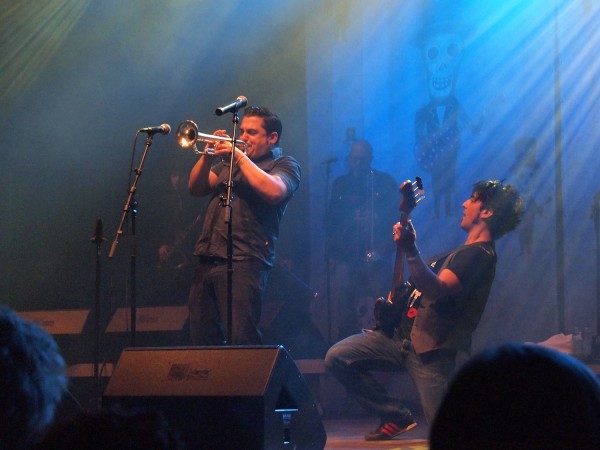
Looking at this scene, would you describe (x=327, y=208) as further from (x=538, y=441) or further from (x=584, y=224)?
(x=538, y=441)

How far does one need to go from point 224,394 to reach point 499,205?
212cm

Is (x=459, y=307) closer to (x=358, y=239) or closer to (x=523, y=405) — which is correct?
(x=358, y=239)

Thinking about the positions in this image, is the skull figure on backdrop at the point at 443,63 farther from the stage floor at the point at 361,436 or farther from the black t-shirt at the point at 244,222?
the black t-shirt at the point at 244,222

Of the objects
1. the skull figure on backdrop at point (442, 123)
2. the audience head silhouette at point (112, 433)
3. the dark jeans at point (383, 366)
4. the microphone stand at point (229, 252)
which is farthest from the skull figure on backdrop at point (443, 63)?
the audience head silhouette at point (112, 433)

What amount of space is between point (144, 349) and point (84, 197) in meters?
4.49

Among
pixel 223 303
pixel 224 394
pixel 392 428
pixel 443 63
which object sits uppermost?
pixel 443 63

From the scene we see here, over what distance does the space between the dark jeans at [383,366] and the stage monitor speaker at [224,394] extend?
82cm

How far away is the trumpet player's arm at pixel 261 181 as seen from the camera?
4492 mm

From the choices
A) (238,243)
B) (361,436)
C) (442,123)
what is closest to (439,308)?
(238,243)

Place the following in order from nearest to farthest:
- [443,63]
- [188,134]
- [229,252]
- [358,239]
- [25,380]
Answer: [25,380], [229,252], [188,134], [358,239], [443,63]

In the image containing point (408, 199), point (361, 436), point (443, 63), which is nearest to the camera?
point (408, 199)

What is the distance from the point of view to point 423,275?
4.41m

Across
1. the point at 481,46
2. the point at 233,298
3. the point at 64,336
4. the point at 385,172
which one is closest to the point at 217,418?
the point at 233,298

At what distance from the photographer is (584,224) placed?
24.3 feet
